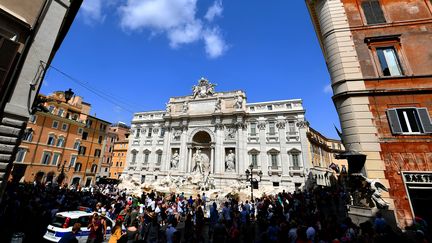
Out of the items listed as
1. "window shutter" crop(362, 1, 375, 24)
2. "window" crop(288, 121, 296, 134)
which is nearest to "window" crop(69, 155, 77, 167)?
"window" crop(288, 121, 296, 134)

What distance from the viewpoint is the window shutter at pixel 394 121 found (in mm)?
7605

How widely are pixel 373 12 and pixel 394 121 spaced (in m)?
5.89

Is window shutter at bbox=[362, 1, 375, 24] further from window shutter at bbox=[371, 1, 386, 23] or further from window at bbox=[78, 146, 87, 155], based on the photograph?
window at bbox=[78, 146, 87, 155]

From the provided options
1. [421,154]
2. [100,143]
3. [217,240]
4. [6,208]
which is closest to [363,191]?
[421,154]

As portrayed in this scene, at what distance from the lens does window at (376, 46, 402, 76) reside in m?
8.56

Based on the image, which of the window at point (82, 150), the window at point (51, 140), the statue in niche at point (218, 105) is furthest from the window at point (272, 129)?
the window at point (51, 140)

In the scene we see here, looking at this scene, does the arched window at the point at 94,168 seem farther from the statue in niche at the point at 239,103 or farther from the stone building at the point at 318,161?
the stone building at the point at 318,161

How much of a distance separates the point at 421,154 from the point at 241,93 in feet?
79.4

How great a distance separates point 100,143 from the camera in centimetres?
3512

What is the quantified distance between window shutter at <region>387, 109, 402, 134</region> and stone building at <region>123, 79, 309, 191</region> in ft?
57.4

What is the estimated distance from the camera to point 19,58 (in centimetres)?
597

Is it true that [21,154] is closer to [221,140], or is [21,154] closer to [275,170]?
[221,140]

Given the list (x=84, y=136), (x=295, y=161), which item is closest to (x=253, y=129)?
(x=295, y=161)

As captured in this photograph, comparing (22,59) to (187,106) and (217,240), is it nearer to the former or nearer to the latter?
(217,240)
